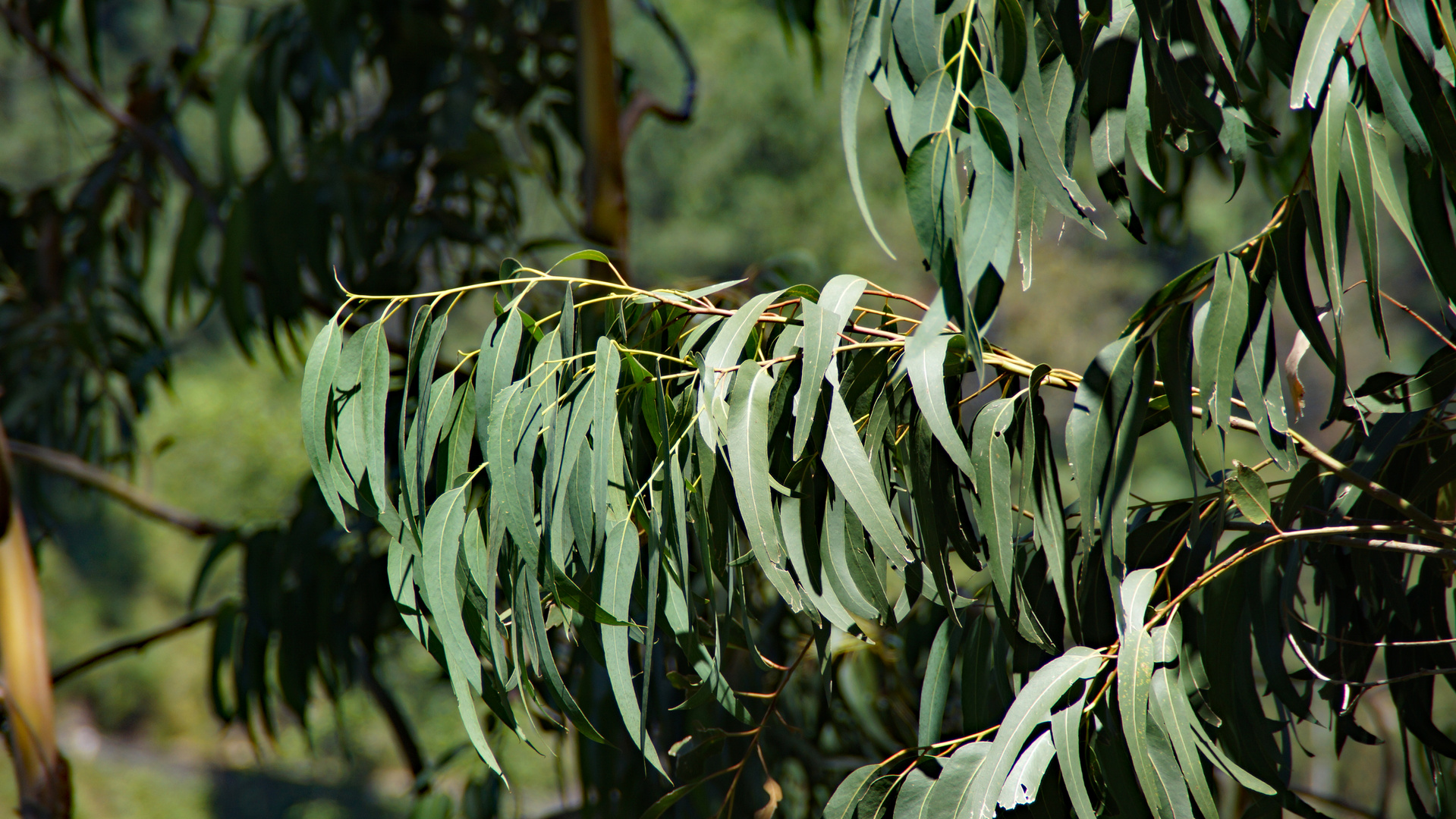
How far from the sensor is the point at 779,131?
727cm

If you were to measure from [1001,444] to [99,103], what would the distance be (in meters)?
1.72

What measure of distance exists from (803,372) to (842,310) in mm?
38

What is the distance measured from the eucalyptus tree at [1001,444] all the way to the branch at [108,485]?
3.50 feet

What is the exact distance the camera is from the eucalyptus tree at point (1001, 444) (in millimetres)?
503

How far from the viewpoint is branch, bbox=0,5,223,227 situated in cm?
164

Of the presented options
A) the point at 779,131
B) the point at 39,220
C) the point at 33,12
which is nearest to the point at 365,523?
the point at 39,220

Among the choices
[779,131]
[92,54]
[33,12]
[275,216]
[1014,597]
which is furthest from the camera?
[779,131]

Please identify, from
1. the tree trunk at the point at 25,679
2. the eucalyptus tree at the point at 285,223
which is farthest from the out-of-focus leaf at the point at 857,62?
the tree trunk at the point at 25,679

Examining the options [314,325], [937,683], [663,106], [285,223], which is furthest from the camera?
[314,325]

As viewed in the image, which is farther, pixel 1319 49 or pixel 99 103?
pixel 99 103

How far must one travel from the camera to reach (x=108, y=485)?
5.15 feet

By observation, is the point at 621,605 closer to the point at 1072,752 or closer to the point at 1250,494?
the point at 1072,752

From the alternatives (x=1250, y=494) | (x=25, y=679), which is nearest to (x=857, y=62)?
(x=1250, y=494)

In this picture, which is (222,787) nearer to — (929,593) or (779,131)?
(779,131)
